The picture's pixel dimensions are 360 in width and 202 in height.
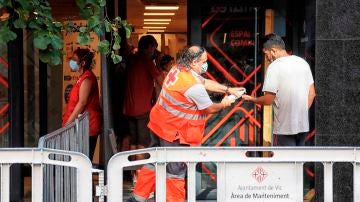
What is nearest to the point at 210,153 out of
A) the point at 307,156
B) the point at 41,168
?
the point at 307,156

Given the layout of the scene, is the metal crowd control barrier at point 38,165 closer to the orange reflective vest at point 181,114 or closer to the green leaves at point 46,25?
the green leaves at point 46,25

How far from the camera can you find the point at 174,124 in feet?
23.4

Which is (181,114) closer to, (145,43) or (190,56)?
(190,56)

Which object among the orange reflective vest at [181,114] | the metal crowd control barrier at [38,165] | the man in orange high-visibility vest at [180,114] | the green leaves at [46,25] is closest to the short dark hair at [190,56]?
the man in orange high-visibility vest at [180,114]

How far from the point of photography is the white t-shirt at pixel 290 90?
773cm

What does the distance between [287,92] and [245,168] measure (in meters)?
2.38

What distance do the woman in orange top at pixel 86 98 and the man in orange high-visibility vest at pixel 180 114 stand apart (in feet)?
5.53

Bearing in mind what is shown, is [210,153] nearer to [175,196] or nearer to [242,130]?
[175,196]

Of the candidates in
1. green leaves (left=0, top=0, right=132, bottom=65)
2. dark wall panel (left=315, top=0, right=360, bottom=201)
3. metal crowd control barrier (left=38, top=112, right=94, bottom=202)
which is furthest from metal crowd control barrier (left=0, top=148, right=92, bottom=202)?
dark wall panel (left=315, top=0, right=360, bottom=201)

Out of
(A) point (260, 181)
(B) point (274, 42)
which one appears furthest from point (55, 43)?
(B) point (274, 42)

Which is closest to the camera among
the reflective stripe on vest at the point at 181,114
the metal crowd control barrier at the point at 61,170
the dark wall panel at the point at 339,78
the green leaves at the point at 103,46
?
the metal crowd control barrier at the point at 61,170

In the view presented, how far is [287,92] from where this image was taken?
7777 mm

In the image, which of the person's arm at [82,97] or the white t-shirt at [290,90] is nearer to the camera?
the white t-shirt at [290,90]

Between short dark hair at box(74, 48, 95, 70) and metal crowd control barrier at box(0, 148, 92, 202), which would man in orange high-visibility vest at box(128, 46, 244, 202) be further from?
short dark hair at box(74, 48, 95, 70)
